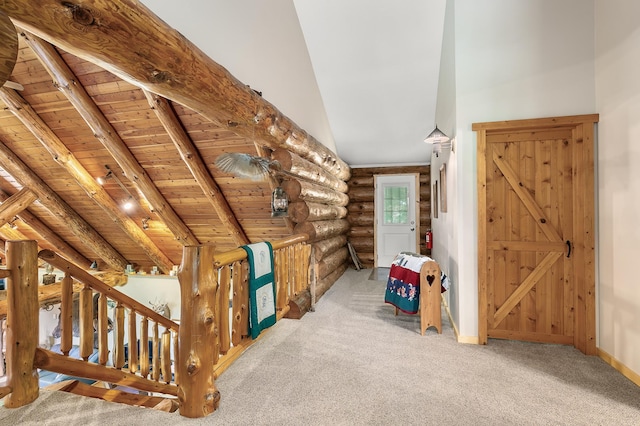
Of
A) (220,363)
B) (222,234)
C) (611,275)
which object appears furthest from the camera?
(222,234)

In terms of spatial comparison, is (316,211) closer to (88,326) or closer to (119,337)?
(119,337)

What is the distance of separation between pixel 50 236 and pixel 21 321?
5606 millimetres

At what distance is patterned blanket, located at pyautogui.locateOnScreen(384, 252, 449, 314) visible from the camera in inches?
137

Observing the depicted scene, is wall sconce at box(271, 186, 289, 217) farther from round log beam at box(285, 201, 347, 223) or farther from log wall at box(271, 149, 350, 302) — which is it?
round log beam at box(285, 201, 347, 223)

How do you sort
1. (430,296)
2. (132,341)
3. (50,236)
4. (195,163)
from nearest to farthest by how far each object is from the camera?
(132,341) → (430,296) → (195,163) → (50,236)

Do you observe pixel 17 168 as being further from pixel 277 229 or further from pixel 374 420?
pixel 374 420

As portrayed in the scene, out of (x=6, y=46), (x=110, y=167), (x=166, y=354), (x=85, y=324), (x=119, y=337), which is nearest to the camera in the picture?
(x=6, y=46)

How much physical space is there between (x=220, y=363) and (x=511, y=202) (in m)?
3.13

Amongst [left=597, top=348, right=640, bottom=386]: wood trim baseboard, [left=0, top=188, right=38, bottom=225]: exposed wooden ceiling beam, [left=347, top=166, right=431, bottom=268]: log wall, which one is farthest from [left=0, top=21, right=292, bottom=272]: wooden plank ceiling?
[left=597, top=348, right=640, bottom=386]: wood trim baseboard

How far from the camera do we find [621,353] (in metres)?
2.57

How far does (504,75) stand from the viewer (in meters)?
3.11

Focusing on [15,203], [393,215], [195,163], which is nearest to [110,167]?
[195,163]

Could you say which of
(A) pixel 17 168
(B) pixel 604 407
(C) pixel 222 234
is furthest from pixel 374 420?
(A) pixel 17 168

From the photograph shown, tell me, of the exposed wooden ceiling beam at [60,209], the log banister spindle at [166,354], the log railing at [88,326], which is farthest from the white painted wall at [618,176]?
the exposed wooden ceiling beam at [60,209]
